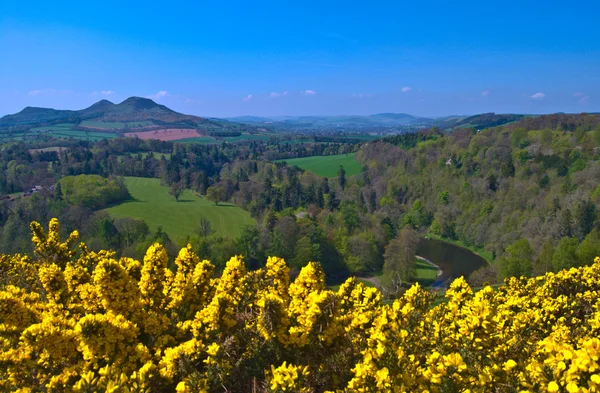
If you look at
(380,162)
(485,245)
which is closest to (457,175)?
(380,162)

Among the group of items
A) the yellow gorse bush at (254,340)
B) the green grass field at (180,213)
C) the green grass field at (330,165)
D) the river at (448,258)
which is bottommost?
the river at (448,258)

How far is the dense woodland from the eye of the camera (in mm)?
74312

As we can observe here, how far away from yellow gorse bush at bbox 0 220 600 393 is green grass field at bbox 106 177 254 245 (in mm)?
75265

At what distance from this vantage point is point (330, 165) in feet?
586

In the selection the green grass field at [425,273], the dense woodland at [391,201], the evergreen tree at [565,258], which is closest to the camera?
the evergreen tree at [565,258]

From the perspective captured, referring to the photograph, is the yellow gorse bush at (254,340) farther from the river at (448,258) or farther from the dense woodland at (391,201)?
the river at (448,258)

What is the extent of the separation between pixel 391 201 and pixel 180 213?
211 ft

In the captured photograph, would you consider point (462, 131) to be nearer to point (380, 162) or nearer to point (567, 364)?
point (380, 162)

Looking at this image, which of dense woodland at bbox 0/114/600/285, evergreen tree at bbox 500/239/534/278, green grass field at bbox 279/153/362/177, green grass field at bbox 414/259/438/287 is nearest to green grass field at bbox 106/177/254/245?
dense woodland at bbox 0/114/600/285

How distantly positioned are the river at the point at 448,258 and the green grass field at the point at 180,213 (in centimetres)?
4479

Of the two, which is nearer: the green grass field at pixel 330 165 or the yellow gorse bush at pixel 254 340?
the yellow gorse bush at pixel 254 340

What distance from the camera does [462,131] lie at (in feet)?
557

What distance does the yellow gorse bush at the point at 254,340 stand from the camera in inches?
320

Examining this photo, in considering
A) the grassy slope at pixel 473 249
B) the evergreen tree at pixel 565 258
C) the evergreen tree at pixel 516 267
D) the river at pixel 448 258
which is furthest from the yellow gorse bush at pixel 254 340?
the grassy slope at pixel 473 249
